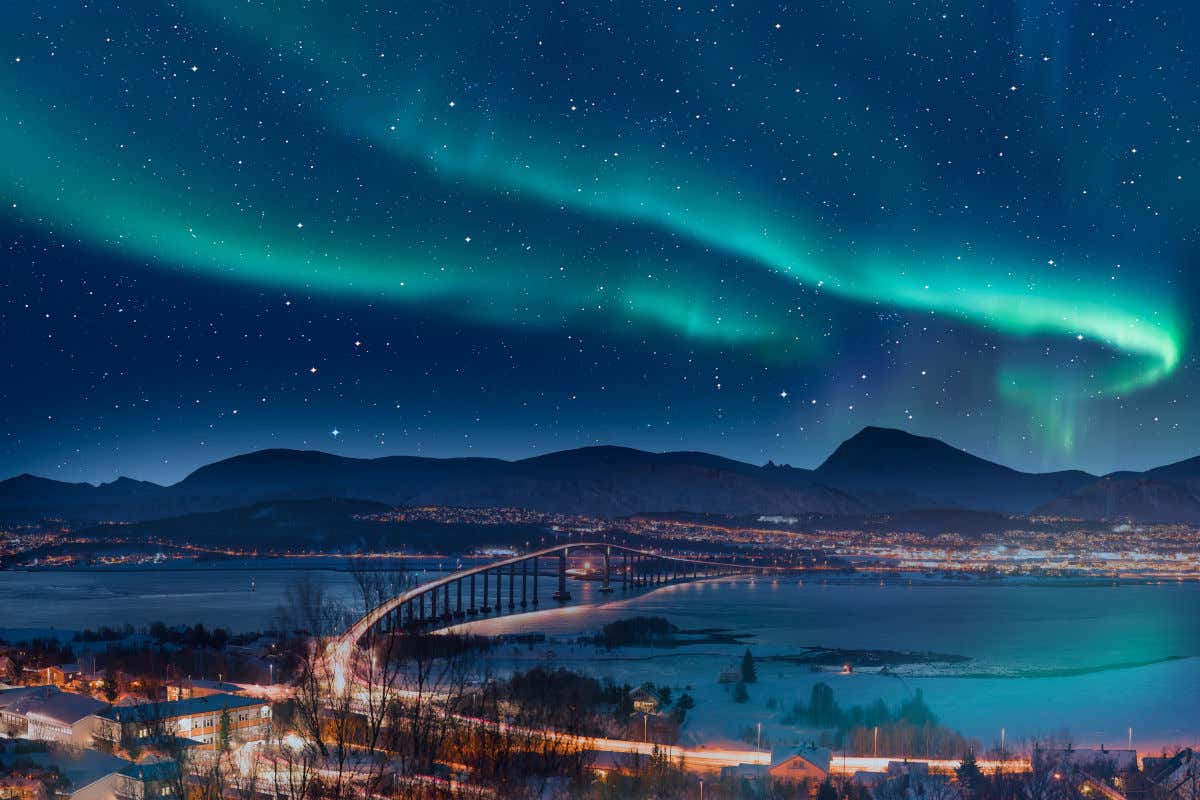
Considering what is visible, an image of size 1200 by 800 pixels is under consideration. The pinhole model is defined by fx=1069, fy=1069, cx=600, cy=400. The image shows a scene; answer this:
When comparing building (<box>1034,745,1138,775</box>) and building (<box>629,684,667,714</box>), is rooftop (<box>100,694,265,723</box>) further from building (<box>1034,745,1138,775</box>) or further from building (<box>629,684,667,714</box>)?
building (<box>1034,745,1138,775</box>)

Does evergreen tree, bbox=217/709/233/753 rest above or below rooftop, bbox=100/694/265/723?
below

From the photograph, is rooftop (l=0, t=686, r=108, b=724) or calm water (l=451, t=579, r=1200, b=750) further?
calm water (l=451, t=579, r=1200, b=750)

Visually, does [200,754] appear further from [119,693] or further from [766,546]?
[766,546]

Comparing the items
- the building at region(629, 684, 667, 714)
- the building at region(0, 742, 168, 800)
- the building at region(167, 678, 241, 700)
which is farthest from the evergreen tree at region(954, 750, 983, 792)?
the building at region(167, 678, 241, 700)

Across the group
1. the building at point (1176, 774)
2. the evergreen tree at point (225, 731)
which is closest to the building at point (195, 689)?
the evergreen tree at point (225, 731)

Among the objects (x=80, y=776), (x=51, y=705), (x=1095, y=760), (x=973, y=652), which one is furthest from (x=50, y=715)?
(x=973, y=652)

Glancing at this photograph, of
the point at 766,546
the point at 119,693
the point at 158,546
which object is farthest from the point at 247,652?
the point at 766,546

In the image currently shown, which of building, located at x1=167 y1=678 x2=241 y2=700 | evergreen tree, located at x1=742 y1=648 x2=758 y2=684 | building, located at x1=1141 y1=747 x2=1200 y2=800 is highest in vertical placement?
building, located at x1=167 y1=678 x2=241 y2=700

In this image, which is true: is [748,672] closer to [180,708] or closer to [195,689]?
[195,689]

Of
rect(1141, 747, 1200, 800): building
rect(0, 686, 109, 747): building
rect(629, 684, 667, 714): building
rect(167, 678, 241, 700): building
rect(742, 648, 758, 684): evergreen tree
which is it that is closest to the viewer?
rect(1141, 747, 1200, 800): building
